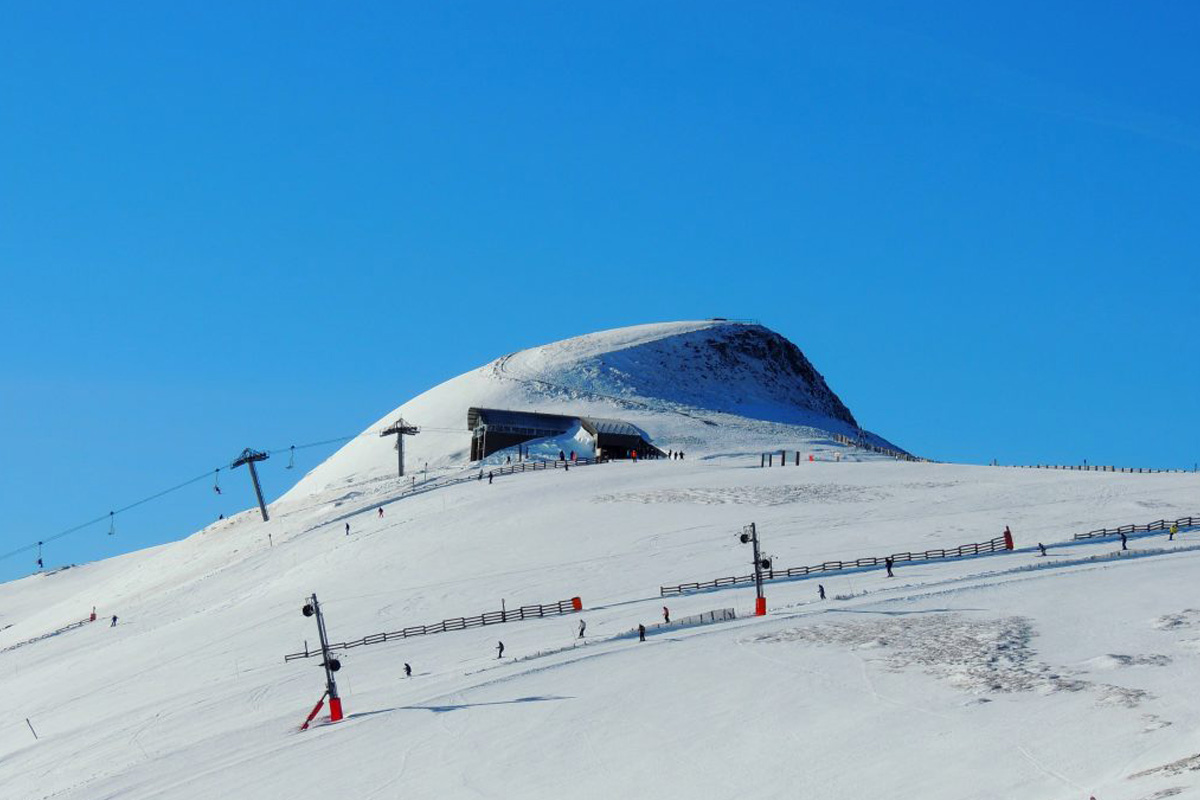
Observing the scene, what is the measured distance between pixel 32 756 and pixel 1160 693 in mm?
33444

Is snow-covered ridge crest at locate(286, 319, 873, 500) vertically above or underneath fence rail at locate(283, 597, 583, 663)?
above

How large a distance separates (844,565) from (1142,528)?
13.7 meters

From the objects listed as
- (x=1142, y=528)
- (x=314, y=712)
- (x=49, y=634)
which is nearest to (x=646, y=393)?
(x=49, y=634)

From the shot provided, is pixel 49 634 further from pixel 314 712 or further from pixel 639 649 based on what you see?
pixel 639 649

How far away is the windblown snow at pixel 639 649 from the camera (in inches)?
1300

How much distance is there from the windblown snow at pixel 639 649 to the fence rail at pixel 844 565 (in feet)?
2.33

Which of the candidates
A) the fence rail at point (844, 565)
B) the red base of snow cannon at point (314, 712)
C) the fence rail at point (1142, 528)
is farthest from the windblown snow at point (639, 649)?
the fence rail at point (1142, 528)

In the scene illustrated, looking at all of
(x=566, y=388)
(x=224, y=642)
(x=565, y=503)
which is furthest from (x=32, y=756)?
(x=566, y=388)

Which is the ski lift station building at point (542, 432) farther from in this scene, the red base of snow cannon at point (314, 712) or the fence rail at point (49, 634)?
the red base of snow cannon at point (314, 712)

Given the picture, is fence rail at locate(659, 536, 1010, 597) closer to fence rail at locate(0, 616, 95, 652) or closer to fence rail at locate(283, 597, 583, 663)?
fence rail at locate(283, 597, 583, 663)

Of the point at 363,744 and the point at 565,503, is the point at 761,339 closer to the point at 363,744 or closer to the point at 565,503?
the point at 565,503

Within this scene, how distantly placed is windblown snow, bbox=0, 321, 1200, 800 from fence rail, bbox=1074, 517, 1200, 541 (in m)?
0.96

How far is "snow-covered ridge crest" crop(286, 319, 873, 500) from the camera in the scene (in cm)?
10625

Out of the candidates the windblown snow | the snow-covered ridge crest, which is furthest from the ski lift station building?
the windblown snow
